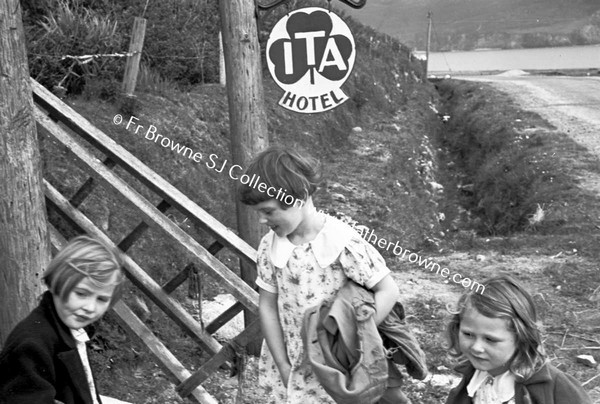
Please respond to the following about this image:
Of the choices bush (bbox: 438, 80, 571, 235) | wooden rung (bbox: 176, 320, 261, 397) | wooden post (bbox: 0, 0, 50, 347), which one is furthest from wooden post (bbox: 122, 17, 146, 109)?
bush (bbox: 438, 80, 571, 235)

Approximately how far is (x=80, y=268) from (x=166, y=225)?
185 cm

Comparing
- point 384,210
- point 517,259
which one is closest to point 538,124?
point 384,210

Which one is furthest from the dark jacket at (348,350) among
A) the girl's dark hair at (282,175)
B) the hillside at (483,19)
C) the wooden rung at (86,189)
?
the hillside at (483,19)

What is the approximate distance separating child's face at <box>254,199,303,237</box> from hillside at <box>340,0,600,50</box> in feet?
196

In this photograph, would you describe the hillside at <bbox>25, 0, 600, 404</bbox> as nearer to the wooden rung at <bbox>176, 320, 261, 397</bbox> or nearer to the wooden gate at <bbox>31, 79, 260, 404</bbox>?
the wooden gate at <bbox>31, 79, 260, 404</bbox>

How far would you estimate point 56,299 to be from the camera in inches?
96.3

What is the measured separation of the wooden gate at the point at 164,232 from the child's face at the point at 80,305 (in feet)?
5.03

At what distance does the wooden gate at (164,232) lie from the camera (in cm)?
419

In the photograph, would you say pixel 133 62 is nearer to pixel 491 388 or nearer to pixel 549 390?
pixel 491 388

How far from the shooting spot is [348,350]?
8.95ft

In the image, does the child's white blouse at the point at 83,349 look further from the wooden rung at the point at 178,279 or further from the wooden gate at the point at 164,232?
the wooden rung at the point at 178,279

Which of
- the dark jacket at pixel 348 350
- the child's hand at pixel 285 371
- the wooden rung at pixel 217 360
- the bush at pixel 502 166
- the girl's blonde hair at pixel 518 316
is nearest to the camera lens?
the girl's blonde hair at pixel 518 316

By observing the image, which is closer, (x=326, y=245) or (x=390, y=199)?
(x=326, y=245)

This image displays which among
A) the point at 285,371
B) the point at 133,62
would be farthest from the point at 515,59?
the point at 285,371
